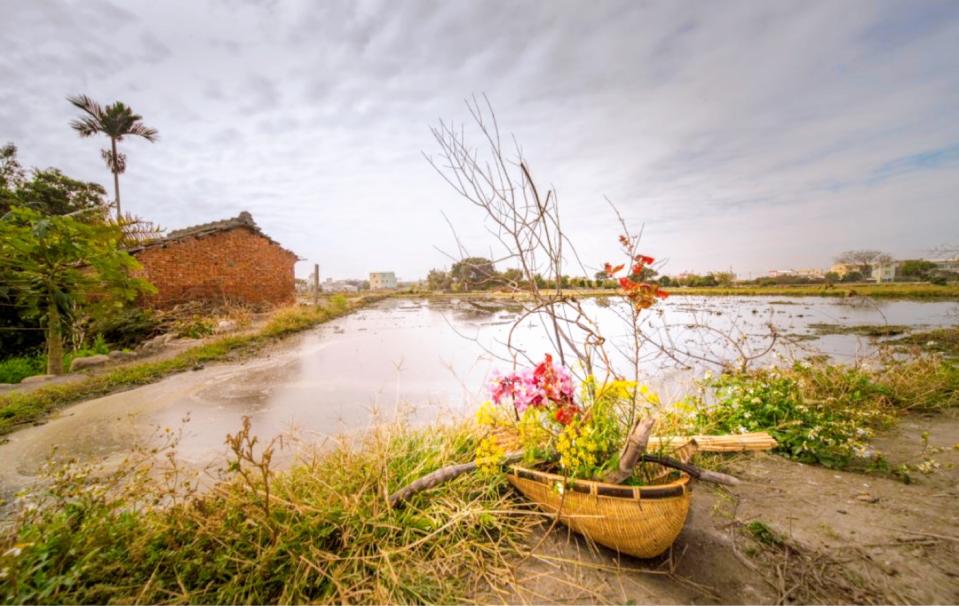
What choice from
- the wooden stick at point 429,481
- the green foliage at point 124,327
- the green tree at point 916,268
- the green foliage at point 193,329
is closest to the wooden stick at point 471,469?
the wooden stick at point 429,481

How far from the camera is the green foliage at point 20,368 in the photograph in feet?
19.5

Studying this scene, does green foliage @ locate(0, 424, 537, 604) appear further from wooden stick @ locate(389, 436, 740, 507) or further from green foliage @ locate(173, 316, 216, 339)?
green foliage @ locate(173, 316, 216, 339)

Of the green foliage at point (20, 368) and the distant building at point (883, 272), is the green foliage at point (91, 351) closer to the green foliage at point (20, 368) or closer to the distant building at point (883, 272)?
the green foliage at point (20, 368)

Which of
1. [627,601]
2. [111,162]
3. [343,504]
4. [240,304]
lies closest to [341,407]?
[343,504]

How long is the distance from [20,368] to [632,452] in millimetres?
10150

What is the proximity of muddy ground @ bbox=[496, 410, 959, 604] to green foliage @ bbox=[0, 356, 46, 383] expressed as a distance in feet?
30.1

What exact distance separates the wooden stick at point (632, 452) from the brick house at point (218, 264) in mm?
13078

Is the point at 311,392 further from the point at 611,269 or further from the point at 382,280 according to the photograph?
the point at 382,280

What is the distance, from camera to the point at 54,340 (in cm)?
554

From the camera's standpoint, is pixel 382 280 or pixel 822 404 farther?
pixel 382 280

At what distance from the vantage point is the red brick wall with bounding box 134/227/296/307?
11.8m

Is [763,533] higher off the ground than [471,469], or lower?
lower

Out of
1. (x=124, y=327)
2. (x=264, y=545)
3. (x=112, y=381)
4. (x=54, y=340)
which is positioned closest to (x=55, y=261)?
(x=54, y=340)

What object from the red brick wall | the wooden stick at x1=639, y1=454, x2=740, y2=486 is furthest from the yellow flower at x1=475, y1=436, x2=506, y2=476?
the red brick wall
